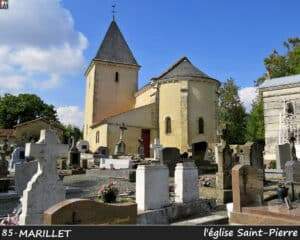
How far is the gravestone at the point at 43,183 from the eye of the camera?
7125 mm

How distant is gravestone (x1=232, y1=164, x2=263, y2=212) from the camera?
336 inches

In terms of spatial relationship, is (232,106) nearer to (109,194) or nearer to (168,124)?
(168,124)

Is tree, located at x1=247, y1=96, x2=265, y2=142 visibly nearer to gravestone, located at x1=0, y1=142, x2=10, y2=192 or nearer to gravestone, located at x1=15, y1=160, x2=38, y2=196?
gravestone, located at x1=0, y1=142, x2=10, y2=192

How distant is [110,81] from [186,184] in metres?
32.5

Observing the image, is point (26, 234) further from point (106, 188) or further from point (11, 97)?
point (11, 97)

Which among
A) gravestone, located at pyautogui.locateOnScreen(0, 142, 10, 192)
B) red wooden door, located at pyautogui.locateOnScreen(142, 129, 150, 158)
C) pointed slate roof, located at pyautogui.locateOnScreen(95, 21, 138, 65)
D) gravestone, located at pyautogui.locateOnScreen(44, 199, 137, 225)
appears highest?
pointed slate roof, located at pyautogui.locateOnScreen(95, 21, 138, 65)

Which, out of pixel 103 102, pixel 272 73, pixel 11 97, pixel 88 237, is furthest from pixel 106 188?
pixel 11 97

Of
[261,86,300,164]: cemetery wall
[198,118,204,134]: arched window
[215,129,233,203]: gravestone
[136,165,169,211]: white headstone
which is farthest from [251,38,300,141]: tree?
[136,165,169,211]: white headstone

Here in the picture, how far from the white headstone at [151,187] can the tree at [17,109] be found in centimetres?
5337

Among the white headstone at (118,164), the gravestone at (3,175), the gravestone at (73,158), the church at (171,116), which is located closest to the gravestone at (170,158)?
the white headstone at (118,164)

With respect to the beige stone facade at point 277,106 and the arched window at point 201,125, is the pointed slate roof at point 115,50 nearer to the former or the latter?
the arched window at point 201,125

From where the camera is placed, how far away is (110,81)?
41.4 metres

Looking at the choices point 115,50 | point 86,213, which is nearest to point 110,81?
point 115,50

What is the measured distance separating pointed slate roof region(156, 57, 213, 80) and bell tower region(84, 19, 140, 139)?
644 cm
